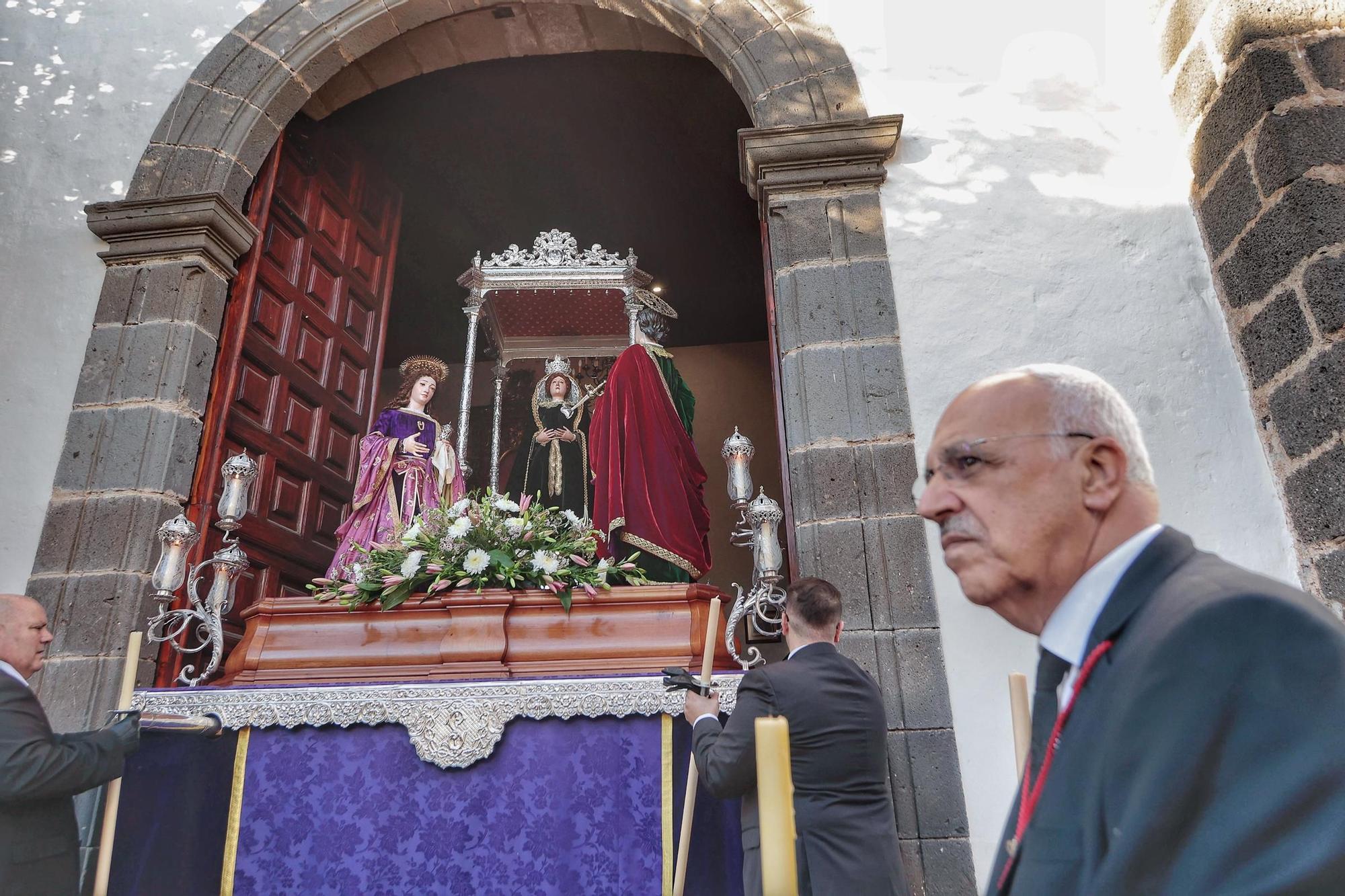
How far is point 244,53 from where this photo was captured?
15.3 ft

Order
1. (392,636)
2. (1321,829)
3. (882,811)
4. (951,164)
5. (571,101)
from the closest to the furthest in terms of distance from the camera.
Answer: (1321,829) → (882,811) → (392,636) → (951,164) → (571,101)

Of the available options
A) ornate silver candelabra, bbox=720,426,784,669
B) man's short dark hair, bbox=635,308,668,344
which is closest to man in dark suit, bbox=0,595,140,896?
ornate silver candelabra, bbox=720,426,784,669

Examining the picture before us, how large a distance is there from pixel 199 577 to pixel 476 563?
135 centimetres

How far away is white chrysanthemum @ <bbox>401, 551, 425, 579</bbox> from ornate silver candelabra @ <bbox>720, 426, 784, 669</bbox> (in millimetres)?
1173

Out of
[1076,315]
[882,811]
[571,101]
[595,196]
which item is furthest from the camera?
[595,196]

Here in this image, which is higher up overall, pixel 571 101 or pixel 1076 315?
pixel 571 101

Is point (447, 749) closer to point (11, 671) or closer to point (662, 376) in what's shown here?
point (11, 671)

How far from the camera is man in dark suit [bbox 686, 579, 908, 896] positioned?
2.23 meters

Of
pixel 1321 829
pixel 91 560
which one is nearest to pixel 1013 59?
pixel 1321 829

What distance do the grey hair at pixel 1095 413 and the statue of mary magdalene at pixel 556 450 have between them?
3807mm

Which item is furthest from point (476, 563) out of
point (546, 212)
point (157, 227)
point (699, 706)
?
point (546, 212)

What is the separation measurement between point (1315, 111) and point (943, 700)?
247cm

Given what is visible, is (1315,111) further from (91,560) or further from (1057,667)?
(91,560)

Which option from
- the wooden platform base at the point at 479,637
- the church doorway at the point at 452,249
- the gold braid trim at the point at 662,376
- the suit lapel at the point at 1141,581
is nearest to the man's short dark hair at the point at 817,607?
the wooden platform base at the point at 479,637
